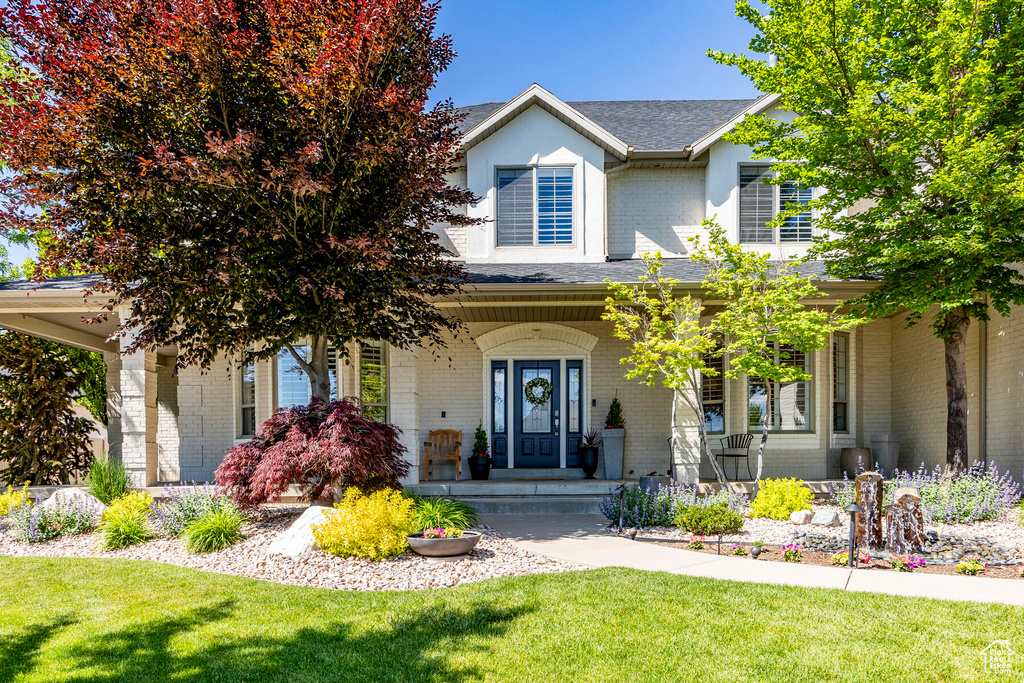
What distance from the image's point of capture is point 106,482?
8.91 meters

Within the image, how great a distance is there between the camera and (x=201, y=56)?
6602mm

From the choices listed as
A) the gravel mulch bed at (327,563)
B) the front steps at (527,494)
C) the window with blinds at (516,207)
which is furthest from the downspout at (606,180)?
the gravel mulch bed at (327,563)

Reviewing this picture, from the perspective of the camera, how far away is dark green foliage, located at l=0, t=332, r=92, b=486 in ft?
43.3

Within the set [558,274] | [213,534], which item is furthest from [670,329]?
[213,534]

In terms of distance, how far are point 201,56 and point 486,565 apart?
19.0 ft

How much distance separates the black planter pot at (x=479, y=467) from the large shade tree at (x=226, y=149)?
15.4 feet

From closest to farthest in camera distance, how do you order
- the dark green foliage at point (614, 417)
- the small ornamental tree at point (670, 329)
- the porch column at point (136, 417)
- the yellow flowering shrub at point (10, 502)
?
1. the yellow flowering shrub at point (10, 502)
2. the small ornamental tree at point (670, 329)
3. the porch column at point (136, 417)
4. the dark green foliage at point (614, 417)

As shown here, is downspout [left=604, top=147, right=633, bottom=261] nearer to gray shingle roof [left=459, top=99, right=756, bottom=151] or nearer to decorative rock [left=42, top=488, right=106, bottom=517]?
gray shingle roof [left=459, top=99, right=756, bottom=151]

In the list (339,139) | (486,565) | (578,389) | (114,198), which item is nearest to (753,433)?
(578,389)

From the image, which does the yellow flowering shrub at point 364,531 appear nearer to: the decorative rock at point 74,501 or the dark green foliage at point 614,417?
the decorative rock at point 74,501

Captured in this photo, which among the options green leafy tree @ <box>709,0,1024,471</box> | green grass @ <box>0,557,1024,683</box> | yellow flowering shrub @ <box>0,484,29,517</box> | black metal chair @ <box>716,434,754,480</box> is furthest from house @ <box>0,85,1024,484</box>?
green grass @ <box>0,557,1024,683</box>

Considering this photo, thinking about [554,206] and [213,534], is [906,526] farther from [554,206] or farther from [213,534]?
[554,206]

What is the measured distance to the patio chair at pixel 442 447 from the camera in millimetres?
11969

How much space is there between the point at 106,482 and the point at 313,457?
386cm
